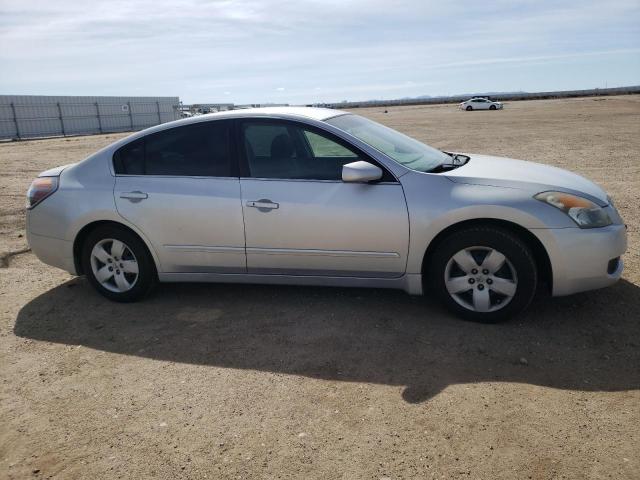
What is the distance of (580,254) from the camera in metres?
3.80

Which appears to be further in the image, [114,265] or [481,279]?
[114,265]

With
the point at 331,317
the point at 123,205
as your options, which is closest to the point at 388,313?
the point at 331,317

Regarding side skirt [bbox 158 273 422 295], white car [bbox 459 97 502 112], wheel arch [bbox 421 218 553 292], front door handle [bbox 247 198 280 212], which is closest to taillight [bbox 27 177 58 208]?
side skirt [bbox 158 273 422 295]

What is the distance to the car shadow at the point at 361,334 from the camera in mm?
3416

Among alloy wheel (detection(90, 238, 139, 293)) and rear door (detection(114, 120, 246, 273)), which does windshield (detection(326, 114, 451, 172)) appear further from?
alloy wheel (detection(90, 238, 139, 293))

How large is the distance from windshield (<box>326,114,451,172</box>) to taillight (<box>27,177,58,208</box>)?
2.54m

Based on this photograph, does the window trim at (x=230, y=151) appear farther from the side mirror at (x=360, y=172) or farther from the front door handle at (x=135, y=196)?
the side mirror at (x=360, y=172)

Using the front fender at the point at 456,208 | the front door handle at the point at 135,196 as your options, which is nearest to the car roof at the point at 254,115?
the front door handle at the point at 135,196

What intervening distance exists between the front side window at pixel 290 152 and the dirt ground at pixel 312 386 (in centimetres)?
114

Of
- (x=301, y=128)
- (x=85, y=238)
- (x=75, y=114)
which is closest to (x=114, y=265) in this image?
(x=85, y=238)

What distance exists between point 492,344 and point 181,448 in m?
2.18

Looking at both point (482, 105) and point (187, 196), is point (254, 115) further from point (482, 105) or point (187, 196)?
point (482, 105)

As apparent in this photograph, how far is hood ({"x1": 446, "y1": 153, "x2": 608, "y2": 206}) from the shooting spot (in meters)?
3.95

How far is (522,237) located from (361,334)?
139 cm
